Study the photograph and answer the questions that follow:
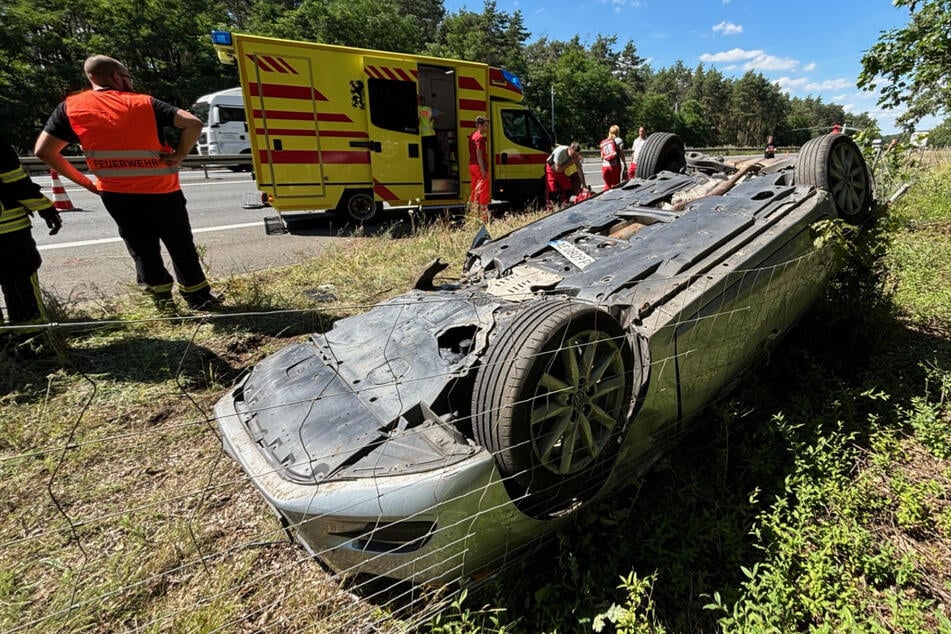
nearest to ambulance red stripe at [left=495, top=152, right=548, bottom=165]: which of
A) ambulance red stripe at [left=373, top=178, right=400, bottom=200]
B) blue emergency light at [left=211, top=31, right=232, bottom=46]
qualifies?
ambulance red stripe at [left=373, top=178, right=400, bottom=200]

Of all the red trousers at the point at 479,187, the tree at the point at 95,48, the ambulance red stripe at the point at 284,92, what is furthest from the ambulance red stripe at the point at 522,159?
the tree at the point at 95,48

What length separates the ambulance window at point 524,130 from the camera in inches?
352

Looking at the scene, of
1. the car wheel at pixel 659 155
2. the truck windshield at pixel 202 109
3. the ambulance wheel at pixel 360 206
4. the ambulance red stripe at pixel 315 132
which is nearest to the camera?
the car wheel at pixel 659 155

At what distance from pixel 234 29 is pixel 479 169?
122ft

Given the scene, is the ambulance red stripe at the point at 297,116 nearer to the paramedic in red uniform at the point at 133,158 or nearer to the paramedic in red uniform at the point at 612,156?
the paramedic in red uniform at the point at 133,158

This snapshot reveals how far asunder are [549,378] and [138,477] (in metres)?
2.07

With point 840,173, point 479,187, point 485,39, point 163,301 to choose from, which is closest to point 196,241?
point 163,301

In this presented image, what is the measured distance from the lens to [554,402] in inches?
66.6

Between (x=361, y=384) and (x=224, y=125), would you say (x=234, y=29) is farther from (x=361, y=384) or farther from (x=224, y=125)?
(x=361, y=384)

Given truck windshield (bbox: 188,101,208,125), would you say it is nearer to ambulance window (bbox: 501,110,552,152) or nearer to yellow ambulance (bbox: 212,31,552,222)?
yellow ambulance (bbox: 212,31,552,222)

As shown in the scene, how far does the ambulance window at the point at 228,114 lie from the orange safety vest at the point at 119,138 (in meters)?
15.4

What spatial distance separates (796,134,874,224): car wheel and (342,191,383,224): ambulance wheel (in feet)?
20.9

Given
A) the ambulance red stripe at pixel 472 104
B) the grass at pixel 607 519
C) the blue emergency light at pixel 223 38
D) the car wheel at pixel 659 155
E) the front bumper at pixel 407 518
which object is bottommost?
the grass at pixel 607 519

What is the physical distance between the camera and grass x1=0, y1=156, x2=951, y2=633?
167 cm
